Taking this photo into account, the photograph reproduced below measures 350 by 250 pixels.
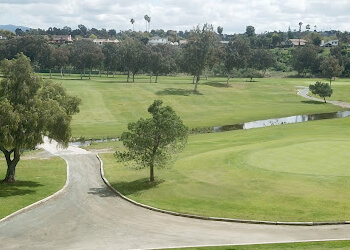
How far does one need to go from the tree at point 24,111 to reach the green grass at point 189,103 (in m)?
32.6

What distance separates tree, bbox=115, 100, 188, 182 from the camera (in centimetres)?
4172

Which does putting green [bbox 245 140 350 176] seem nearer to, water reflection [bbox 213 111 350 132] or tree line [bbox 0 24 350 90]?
water reflection [bbox 213 111 350 132]

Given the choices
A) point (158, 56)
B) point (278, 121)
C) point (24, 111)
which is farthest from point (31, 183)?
point (158, 56)

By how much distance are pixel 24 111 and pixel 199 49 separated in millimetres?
95829

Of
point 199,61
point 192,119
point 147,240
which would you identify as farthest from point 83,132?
point 199,61

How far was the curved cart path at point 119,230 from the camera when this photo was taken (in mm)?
29234

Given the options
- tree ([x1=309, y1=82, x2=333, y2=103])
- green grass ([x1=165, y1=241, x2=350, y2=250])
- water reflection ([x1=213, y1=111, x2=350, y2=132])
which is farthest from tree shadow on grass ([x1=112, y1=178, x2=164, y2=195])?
tree ([x1=309, y1=82, x2=333, y2=103])

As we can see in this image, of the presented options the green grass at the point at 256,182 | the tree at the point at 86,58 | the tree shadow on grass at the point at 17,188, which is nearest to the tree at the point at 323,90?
the green grass at the point at 256,182

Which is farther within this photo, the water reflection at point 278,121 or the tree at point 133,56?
the tree at point 133,56

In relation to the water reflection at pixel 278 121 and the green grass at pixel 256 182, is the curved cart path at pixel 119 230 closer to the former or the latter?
the green grass at pixel 256 182

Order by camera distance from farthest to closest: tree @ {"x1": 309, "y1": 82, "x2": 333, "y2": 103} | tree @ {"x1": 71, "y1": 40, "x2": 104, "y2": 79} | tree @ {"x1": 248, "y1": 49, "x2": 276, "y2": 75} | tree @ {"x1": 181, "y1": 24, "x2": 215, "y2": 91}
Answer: tree @ {"x1": 248, "y1": 49, "x2": 276, "y2": 75}
tree @ {"x1": 71, "y1": 40, "x2": 104, "y2": 79}
tree @ {"x1": 181, "y1": 24, "x2": 215, "y2": 91}
tree @ {"x1": 309, "y1": 82, "x2": 333, "y2": 103}

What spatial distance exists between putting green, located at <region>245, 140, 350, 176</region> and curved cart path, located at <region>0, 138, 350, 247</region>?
1295cm

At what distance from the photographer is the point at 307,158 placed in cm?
4741

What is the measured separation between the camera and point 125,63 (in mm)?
159625
